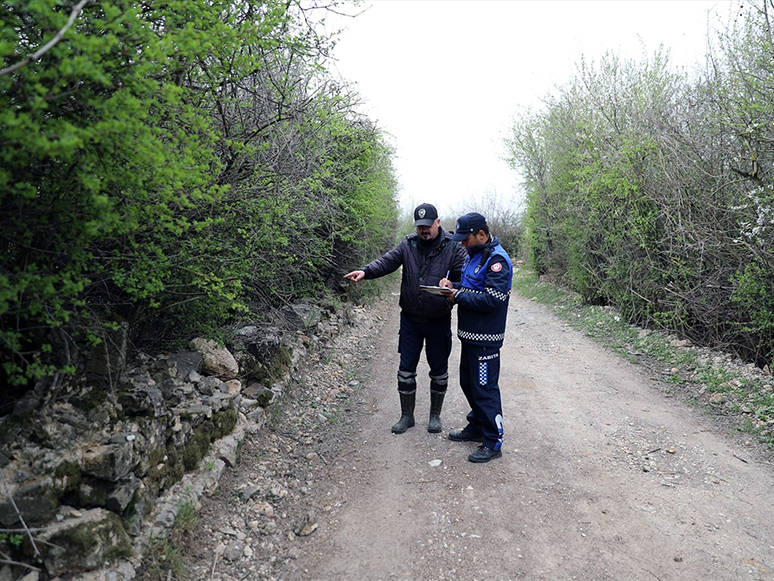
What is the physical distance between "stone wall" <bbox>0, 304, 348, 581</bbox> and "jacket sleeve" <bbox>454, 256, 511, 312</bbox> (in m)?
2.38

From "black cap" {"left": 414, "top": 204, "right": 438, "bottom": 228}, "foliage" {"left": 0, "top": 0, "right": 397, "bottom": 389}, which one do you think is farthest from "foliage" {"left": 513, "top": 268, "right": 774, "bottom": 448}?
"foliage" {"left": 0, "top": 0, "right": 397, "bottom": 389}

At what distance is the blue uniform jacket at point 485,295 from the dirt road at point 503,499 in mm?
1189

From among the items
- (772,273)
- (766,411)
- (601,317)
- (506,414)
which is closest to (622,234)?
(601,317)

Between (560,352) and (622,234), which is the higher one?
(622,234)

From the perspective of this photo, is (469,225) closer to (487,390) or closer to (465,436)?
(487,390)

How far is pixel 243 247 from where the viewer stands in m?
4.40

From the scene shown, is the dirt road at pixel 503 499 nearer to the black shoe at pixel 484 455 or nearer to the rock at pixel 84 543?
the black shoe at pixel 484 455

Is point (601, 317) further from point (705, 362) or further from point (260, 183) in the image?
point (260, 183)

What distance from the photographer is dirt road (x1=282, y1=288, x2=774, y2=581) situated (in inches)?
126

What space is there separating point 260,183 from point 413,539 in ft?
10.6

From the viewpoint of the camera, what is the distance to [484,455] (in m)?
4.48

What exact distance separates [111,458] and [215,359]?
72.5 inches

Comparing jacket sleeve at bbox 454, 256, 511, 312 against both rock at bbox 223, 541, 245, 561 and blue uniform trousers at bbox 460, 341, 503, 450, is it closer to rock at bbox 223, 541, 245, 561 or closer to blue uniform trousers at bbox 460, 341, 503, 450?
blue uniform trousers at bbox 460, 341, 503, 450

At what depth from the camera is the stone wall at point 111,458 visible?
7.84 ft
